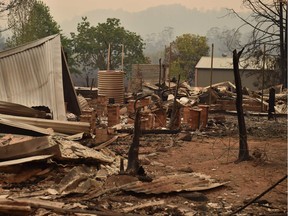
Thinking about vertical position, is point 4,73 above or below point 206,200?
above

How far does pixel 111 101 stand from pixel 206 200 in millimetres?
12513

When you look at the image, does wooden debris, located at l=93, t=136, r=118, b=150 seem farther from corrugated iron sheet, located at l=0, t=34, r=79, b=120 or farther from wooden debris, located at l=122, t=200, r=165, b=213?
→ wooden debris, located at l=122, t=200, r=165, b=213

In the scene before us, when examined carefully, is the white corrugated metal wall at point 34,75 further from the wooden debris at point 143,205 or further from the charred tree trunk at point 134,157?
the wooden debris at point 143,205

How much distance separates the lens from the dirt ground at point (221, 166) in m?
5.45

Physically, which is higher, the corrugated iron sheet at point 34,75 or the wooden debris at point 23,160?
the corrugated iron sheet at point 34,75

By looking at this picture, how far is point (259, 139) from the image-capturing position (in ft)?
37.0

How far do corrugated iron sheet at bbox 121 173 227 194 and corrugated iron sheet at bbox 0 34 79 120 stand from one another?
200 inches

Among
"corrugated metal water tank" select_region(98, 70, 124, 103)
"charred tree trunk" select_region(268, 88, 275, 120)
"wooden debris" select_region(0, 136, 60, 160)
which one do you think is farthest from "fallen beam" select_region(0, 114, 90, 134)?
"corrugated metal water tank" select_region(98, 70, 124, 103)

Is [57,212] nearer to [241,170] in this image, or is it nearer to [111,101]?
[241,170]

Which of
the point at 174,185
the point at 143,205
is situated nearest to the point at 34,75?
the point at 174,185

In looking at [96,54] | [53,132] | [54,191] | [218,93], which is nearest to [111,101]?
[218,93]

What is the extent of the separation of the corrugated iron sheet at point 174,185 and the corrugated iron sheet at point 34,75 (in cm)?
508

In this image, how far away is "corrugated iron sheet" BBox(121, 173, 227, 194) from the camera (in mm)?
5840

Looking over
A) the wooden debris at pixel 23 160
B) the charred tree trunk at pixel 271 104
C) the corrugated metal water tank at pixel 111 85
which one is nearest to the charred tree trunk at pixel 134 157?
the wooden debris at pixel 23 160
